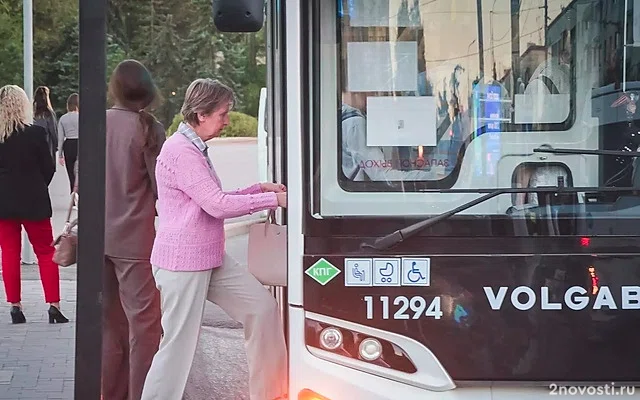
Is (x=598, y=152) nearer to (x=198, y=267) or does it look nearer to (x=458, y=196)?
(x=458, y=196)

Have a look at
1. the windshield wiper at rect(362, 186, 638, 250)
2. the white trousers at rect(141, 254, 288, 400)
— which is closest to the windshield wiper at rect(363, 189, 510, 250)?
the windshield wiper at rect(362, 186, 638, 250)

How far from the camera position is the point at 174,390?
403 centimetres

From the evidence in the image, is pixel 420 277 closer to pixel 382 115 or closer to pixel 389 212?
pixel 389 212

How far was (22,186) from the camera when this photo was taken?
23.1 feet

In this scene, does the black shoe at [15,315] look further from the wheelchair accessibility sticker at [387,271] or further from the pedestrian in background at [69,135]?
the wheelchair accessibility sticker at [387,271]

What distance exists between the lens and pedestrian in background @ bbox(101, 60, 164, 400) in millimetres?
4691

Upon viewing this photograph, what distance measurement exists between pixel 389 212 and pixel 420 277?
0.79ft

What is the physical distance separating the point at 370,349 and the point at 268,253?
680 mm

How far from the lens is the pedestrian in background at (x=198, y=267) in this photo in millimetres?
3812

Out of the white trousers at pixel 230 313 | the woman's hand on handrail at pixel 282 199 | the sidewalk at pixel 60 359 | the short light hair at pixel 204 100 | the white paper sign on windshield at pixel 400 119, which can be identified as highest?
the short light hair at pixel 204 100

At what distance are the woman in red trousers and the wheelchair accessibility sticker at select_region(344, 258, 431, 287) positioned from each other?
15.3ft

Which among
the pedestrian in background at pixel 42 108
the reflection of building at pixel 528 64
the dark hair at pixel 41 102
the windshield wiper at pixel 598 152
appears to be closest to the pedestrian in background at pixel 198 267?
the reflection of building at pixel 528 64

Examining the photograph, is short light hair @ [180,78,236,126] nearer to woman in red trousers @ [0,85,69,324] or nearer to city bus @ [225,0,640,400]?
city bus @ [225,0,640,400]

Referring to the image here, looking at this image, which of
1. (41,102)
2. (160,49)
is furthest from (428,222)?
(160,49)
